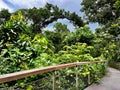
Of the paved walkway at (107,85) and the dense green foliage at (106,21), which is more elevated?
the dense green foliage at (106,21)

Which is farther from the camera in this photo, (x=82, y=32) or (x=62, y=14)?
(x=62, y=14)

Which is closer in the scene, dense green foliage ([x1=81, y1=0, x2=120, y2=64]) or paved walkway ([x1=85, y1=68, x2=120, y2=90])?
paved walkway ([x1=85, y1=68, x2=120, y2=90])

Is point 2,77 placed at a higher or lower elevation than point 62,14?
lower

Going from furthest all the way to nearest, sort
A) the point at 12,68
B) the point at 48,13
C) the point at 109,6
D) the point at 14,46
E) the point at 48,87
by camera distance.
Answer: the point at 109,6 < the point at 48,13 < the point at 14,46 < the point at 12,68 < the point at 48,87

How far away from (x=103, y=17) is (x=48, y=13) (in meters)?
7.01

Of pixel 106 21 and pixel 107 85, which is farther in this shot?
pixel 106 21

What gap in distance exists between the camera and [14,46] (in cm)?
722

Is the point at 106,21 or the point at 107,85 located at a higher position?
the point at 106,21

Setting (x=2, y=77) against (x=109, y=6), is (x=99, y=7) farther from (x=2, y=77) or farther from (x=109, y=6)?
(x=2, y=77)

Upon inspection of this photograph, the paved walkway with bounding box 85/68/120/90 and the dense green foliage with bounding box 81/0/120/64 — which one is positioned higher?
the dense green foliage with bounding box 81/0/120/64

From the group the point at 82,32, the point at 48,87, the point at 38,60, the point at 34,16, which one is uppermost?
the point at 34,16

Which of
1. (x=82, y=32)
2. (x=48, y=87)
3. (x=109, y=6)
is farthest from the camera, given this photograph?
(x=109, y=6)

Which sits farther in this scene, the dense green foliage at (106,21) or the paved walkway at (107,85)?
the dense green foliage at (106,21)

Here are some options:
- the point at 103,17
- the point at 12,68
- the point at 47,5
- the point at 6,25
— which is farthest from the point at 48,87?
the point at 103,17
